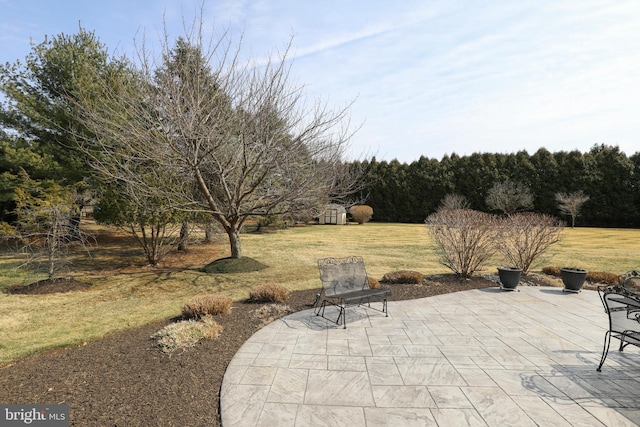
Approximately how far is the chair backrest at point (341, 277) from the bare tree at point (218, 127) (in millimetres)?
4043

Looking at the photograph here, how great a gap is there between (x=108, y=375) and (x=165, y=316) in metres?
2.85

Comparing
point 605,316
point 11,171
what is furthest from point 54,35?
point 605,316

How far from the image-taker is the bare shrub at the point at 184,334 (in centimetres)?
448

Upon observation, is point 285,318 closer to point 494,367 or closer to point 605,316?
point 494,367

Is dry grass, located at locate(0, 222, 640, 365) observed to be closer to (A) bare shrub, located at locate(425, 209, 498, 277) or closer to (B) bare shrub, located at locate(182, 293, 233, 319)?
(B) bare shrub, located at locate(182, 293, 233, 319)

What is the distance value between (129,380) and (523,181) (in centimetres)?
3805

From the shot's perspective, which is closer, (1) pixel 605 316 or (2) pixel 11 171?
(1) pixel 605 316

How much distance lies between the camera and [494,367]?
13.2 feet

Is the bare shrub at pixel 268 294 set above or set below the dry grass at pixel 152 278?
above

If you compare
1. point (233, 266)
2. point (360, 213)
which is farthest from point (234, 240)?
point (360, 213)

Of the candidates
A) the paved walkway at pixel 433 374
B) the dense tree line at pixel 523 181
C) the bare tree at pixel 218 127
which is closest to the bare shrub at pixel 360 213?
the dense tree line at pixel 523 181

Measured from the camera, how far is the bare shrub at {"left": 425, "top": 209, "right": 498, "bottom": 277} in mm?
8906

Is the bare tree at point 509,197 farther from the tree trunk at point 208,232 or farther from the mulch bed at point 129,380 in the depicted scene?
the mulch bed at point 129,380

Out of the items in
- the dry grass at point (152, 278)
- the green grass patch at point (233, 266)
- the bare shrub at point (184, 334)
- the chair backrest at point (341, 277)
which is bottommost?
the dry grass at point (152, 278)
